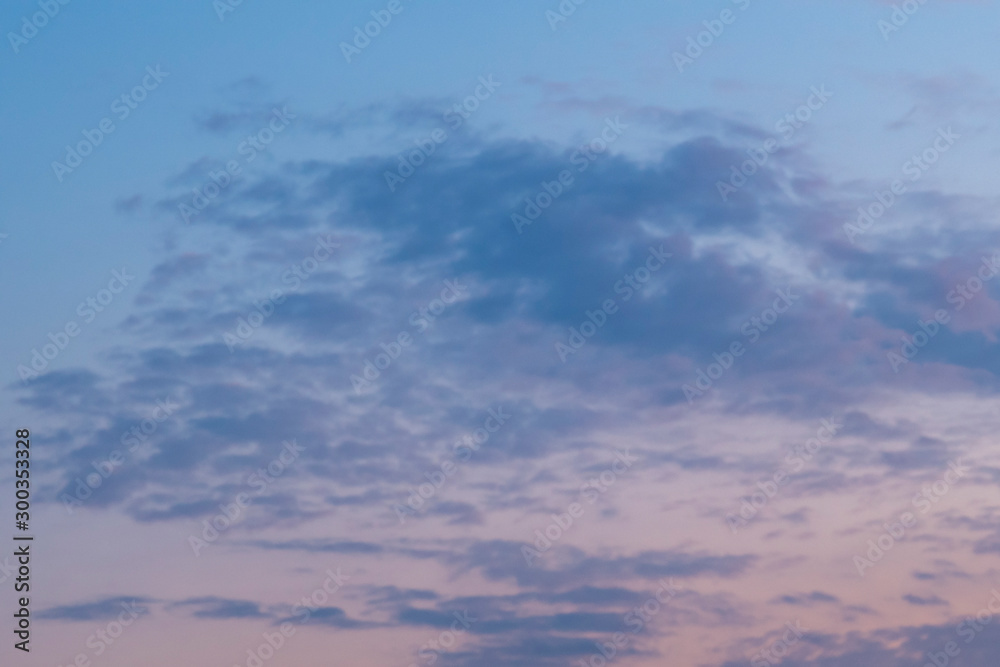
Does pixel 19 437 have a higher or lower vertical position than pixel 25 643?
higher

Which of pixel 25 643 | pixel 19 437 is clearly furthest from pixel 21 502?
pixel 25 643

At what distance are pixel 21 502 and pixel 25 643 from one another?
1576cm

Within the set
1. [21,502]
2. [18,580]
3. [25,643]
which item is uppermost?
[21,502]

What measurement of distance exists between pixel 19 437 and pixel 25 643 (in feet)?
68.9

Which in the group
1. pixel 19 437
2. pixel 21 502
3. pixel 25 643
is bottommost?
pixel 25 643

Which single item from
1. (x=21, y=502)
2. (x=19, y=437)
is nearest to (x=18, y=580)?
(x=21, y=502)

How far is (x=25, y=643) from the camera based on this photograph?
58.3 m

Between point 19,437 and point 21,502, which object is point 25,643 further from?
point 19,437

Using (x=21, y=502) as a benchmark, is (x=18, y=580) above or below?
below

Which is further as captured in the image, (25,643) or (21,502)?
(25,643)

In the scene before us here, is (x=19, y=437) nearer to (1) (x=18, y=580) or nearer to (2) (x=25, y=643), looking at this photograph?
(1) (x=18, y=580)

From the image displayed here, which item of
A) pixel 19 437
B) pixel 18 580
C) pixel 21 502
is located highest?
pixel 19 437

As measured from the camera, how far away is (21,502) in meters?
54.1

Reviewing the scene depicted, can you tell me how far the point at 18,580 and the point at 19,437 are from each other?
13303 mm
